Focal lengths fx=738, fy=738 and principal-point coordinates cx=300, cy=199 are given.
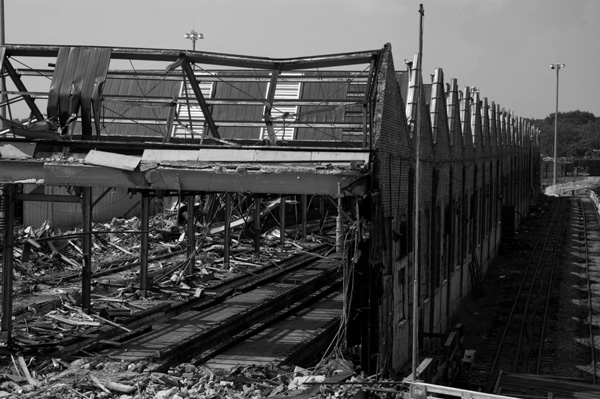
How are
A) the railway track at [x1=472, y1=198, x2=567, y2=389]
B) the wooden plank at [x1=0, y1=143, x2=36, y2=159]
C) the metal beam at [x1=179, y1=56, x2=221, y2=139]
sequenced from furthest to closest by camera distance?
the railway track at [x1=472, y1=198, x2=567, y2=389], the metal beam at [x1=179, y1=56, x2=221, y2=139], the wooden plank at [x1=0, y1=143, x2=36, y2=159]

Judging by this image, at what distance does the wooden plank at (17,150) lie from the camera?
14.1 m

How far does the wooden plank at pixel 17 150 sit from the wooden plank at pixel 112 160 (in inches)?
50.7

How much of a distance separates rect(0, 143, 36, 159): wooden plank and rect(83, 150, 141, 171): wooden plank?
1287 mm

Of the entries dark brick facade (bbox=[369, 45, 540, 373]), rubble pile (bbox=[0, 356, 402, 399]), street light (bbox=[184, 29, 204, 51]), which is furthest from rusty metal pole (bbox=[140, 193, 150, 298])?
street light (bbox=[184, 29, 204, 51])

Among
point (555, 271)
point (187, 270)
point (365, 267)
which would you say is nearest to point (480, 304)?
point (555, 271)

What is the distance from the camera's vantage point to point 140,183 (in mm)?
13703

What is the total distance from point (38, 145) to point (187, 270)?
7902mm

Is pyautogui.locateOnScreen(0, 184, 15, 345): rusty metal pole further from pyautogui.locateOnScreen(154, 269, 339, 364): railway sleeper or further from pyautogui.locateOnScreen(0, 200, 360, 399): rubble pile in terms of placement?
pyautogui.locateOnScreen(154, 269, 339, 364): railway sleeper

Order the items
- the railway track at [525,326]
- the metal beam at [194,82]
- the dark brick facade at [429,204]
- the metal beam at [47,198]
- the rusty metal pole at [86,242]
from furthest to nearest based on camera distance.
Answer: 1. the railway track at [525,326]
2. the metal beam at [194,82]
3. the rusty metal pole at [86,242]
4. the dark brick facade at [429,204]
5. the metal beam at [47,198]

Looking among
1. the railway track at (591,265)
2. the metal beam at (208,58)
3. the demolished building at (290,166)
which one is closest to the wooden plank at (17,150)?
the demolished building at (290,166)

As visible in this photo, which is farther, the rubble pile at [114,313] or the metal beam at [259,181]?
the metal beam at [259,181]

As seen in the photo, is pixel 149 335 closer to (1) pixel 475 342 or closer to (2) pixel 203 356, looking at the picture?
(2) pixel 203 356

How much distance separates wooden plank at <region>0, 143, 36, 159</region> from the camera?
14079 mm

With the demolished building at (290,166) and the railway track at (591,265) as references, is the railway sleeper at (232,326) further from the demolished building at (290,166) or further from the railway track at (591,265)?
the railway track at (591,265)
